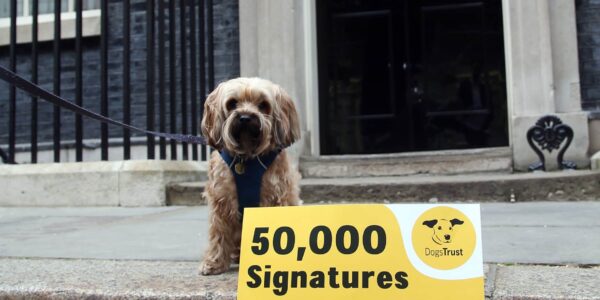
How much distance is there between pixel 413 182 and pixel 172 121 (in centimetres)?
271

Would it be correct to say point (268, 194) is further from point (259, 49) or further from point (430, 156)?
point (259, 49)

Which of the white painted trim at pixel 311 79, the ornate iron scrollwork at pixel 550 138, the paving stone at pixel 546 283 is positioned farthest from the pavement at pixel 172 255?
the white painted trim at pixel 311 79

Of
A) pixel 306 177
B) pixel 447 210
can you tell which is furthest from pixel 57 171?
pixel 447 210

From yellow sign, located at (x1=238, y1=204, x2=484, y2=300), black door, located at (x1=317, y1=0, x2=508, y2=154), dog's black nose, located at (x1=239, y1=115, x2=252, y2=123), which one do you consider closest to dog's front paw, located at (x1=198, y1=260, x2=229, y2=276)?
yellow sign, located at (x1=238, y1=204, x2=484, y2=300)

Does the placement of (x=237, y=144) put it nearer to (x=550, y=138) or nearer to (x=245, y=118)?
(x=245, y=118)

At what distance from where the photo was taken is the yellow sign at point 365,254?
1928mm

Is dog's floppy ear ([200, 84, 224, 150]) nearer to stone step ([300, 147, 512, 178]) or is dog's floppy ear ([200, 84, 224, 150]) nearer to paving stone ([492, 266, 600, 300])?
paving stone ([492, 266, 600, 300])

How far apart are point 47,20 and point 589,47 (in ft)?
23.5

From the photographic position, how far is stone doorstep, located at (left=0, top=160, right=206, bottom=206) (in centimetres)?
576

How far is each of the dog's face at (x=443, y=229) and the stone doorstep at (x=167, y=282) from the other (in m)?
0.36

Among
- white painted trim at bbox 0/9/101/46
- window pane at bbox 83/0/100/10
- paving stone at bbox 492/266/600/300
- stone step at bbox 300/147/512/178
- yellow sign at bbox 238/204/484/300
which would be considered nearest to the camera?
yellow sign at bbox 238/204/484/300

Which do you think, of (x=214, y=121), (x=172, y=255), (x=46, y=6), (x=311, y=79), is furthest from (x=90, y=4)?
(x=214, y=121)

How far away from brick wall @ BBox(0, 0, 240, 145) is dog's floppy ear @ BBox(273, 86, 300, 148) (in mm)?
5131

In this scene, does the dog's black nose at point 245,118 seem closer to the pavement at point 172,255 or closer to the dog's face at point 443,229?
the pavement at point 172,255
